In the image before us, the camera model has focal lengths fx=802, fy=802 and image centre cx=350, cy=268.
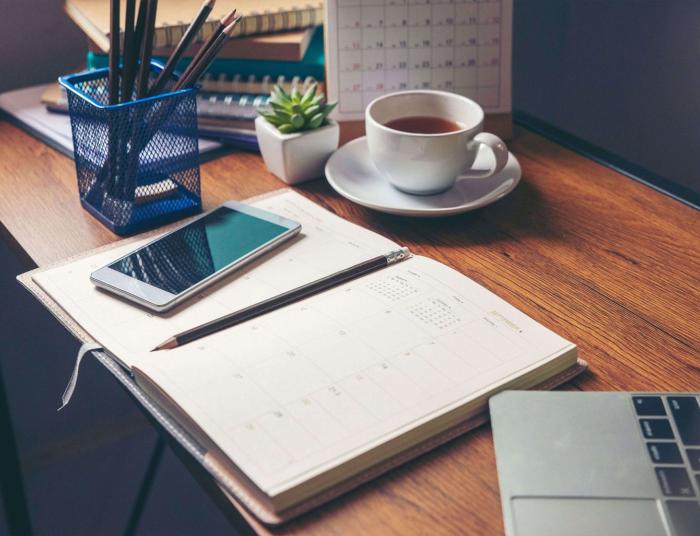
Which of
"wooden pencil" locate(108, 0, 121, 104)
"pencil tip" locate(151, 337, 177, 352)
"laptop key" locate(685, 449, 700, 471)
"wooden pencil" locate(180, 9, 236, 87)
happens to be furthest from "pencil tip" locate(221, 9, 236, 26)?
"laptop key" locate(685, 449, 700, 471)

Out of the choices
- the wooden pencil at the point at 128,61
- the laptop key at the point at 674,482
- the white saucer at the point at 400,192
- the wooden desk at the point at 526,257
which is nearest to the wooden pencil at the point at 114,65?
the wooden pencil at the point at 128,61

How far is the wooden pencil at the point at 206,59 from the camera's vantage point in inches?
30.5

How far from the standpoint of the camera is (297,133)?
89 centimetres

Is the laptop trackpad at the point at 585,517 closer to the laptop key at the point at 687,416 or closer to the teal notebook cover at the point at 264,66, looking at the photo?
the laptop key at the point at 687,416

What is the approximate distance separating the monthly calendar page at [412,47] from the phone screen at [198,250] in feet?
0.85

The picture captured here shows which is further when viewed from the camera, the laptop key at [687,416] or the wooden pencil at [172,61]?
the wooden pencil at [172,61]

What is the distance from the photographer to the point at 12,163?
961 mm

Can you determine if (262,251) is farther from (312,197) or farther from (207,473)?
(207,473)

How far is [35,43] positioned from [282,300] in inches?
29.5

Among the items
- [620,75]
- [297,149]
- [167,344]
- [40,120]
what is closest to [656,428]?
[167,344]

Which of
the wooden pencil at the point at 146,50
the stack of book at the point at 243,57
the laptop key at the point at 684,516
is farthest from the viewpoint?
the stack of book at the point at 243,57

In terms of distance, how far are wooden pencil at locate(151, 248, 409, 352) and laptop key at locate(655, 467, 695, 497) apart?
0.30m

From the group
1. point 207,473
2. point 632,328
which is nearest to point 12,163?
point 207,473

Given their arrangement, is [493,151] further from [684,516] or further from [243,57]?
[684,516]
